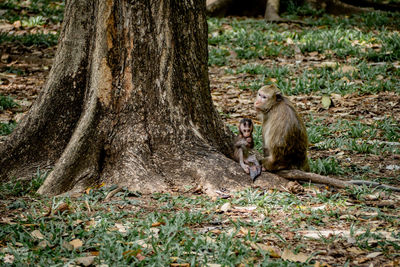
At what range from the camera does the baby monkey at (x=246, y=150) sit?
17.9ft

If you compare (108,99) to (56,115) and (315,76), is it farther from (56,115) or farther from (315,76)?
(315,76)

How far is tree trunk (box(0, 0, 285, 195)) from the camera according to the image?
4984 millimetres

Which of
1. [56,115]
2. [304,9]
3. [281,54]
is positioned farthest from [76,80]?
[304,9]

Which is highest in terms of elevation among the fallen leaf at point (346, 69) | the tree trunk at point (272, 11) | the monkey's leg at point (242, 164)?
the tree trunk at point (272, 11)

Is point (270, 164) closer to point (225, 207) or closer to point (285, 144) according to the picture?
point (285, 144)

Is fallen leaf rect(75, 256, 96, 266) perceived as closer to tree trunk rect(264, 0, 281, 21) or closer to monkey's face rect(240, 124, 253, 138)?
monkey's face rect(240, 124, 253, 138)

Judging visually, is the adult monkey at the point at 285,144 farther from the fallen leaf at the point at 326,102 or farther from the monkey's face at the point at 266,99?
the fallen leaf at the point at 326,102

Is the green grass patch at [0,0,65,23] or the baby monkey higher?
the green grass patch at [0,0,65,23]

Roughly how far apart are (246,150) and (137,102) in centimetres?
145

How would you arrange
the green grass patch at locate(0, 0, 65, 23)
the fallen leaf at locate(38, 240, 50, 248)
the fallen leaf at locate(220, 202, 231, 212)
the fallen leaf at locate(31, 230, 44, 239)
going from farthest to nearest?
1. the green grass patch at locate(0, 0, 65, 23)
2. the fallen leaf at locate(220, 202, 231, 212)
3. the fallen leaf at locate(31, 230, 44, 239)
4. the fallen leaf at locate(38, 240, 50, 248)

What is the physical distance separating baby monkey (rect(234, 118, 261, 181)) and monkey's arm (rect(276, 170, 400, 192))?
324mm

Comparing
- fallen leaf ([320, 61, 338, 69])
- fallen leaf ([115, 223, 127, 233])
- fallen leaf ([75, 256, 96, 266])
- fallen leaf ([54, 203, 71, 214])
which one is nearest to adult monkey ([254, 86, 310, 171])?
fallen leaf ([115, 223, 127, 233])

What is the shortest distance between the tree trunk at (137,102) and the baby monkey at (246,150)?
0.23m

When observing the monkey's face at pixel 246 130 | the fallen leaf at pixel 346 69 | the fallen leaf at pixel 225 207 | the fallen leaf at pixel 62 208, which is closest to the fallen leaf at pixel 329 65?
the fallen leaf at pixel 346 69
